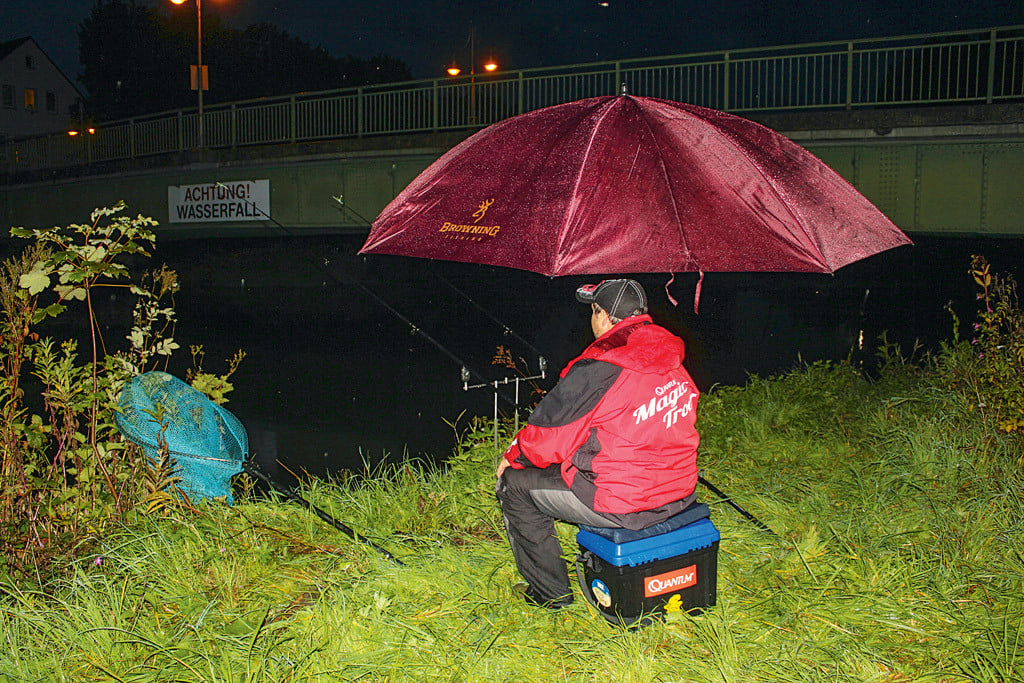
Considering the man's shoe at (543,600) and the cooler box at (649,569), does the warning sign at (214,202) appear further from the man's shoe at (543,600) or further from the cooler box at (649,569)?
the cooler box at (649,569)

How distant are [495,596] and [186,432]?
2.30 meters

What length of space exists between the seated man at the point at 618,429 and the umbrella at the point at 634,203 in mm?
289

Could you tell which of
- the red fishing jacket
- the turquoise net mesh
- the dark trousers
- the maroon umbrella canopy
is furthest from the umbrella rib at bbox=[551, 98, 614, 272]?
the turquoise net mesh

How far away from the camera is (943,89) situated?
1184cm

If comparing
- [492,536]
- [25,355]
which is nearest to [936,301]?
[492,536]

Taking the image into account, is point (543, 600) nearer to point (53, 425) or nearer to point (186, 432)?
point (186, 432)

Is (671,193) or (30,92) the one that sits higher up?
(30,92)

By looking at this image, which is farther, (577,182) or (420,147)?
(420,147)

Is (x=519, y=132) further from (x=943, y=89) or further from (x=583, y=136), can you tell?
(x=943, y=89)

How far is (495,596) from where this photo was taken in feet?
12.0

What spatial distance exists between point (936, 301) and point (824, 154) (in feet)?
40.6

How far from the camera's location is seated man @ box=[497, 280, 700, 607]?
3.03 meters

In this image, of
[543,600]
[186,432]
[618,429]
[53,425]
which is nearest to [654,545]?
[618,429]

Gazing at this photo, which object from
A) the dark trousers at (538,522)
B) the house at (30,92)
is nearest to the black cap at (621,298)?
the dark trousers at (538,522)
